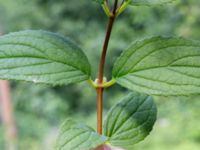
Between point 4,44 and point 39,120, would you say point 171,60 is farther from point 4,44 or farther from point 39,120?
point 39,120

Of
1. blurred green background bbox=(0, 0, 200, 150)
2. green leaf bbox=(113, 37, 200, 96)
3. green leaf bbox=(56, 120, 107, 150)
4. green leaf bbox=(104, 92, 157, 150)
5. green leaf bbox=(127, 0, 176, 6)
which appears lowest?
blurred green background bbox=(0, 0, 200, 150)

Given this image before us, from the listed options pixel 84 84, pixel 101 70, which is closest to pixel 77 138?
pixel 101 70

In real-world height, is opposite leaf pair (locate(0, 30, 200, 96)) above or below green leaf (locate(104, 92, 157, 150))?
above

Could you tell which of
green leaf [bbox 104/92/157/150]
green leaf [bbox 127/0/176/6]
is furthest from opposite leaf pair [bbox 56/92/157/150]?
green leaf [bbox 127/0/176/6]

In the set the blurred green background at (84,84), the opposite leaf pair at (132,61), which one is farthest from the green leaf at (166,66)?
the blurred green background at (84,84)

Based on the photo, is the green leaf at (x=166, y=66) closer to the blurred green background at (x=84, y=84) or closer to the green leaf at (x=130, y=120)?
the green leaf at (x=130, y=120)

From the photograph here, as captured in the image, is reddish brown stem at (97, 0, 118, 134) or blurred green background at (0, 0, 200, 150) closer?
reddish brown stem at (97, 0, 118, 134)

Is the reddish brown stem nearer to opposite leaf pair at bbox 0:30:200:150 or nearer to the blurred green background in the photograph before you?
opposite leaf pair at bbox 0:30:200:150
